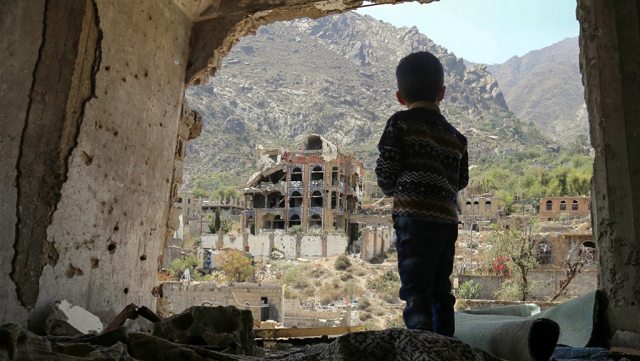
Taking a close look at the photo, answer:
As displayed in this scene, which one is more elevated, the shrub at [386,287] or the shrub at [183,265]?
the shrub at [183,265]

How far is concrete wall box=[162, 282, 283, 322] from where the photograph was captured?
18.9m

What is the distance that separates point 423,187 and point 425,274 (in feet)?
1.46

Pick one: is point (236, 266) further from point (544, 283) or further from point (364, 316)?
point (544, 283)

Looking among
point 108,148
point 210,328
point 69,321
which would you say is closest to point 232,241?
point 108,148

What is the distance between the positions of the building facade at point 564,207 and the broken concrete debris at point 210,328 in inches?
1572

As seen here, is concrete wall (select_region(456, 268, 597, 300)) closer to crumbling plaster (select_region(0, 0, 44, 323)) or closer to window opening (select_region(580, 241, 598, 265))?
Result: window opening (select_region(580, 241, 598, 265))

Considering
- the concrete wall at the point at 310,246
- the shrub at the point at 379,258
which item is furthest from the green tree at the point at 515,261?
the concrete wall at the point at 310,246

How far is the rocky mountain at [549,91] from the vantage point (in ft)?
365

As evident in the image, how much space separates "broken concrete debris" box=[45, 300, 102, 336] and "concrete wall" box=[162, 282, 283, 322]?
15579 mm

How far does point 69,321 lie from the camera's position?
10.6ft

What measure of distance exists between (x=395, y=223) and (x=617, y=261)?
1.29 meters

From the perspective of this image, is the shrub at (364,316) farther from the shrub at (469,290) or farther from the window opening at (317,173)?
the window opening at (317,173)

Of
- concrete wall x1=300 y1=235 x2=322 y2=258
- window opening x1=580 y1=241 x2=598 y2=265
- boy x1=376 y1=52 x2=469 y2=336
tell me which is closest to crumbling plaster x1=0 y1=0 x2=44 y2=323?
boy x1=376 y1=52 x2=469 y2=336

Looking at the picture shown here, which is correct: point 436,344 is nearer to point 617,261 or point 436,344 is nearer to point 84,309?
point 617,261
